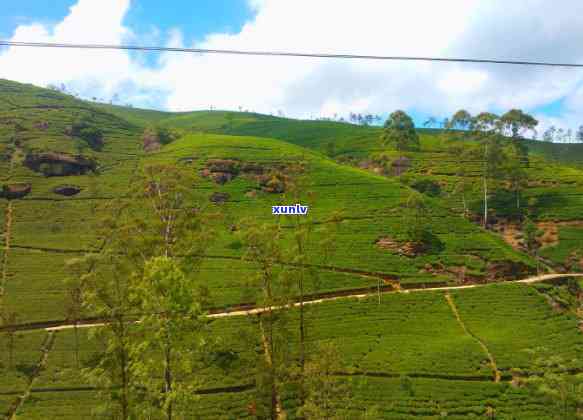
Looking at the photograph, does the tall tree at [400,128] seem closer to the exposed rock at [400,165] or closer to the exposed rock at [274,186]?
the exposed rock at [400,165]

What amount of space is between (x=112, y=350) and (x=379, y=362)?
2441 cm

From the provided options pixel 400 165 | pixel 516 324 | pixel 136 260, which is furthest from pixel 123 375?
pixel 400 165

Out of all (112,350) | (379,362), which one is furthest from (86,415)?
(379,362)

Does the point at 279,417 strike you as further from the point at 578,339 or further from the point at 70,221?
the point at 70,221

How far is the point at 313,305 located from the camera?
47500 mm

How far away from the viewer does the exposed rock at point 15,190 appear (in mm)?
76625

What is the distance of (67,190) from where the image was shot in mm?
82000

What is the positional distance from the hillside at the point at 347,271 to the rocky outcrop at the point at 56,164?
0.40 m

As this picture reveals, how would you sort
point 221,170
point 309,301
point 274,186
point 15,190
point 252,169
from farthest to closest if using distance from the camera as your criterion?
point 252,169 → point 221,170 → point 274,186 → point 15,190 → point 309,301

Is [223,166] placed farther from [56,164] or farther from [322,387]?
[322,387]

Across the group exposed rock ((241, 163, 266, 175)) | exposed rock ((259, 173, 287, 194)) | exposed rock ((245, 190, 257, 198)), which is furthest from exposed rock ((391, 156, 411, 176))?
exposed rock ((245, 190, 257, 198))

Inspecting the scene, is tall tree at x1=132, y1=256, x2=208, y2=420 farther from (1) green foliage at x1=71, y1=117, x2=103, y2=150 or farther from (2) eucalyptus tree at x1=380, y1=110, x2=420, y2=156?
(1) green foliage at x1=71, y1=117, x2=103, y2=150

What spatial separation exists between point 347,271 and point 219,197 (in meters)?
36.9

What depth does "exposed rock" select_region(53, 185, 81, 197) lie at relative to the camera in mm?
81312
